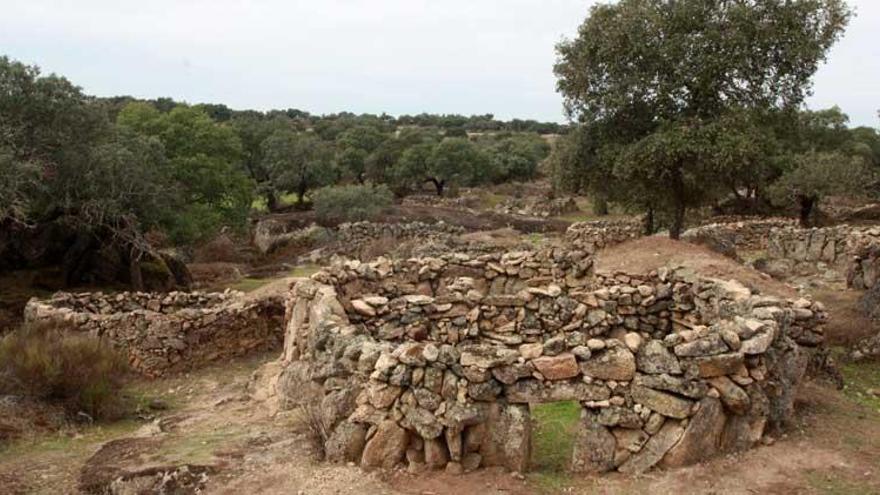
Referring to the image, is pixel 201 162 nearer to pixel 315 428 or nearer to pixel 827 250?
pixel 827 250

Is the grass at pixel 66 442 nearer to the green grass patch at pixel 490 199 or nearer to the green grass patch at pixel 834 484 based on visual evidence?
the green grass patch at pixel 834 484

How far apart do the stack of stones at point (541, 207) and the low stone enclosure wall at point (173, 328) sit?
34.9m

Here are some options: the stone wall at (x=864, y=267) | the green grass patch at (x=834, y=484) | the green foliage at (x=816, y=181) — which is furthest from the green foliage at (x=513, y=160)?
the green grass patch at (x=834, y=484)

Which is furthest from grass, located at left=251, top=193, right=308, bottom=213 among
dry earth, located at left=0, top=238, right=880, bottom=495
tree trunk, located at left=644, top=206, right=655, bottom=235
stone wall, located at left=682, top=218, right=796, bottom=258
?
dry earth, located at left=0, top=238, right=880, bottom=495

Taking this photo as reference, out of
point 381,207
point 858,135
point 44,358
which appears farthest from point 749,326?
point 858,135

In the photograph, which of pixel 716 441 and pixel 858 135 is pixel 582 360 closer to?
pixel 716 441

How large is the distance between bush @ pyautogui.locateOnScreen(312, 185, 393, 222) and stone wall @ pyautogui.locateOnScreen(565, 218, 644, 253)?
15.2m

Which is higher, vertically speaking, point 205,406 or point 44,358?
point 44,358

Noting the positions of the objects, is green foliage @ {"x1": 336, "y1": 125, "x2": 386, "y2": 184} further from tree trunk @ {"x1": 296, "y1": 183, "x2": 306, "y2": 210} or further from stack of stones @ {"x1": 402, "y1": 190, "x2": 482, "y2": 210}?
tree trunk @ {"x1": 296, "y1": 183, "x2": 306, "y2": 210}

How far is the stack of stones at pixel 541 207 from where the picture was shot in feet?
168

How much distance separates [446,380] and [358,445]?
133cm

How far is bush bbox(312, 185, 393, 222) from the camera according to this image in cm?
4316

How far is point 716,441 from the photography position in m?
8.36

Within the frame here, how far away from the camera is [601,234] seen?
2819cm
